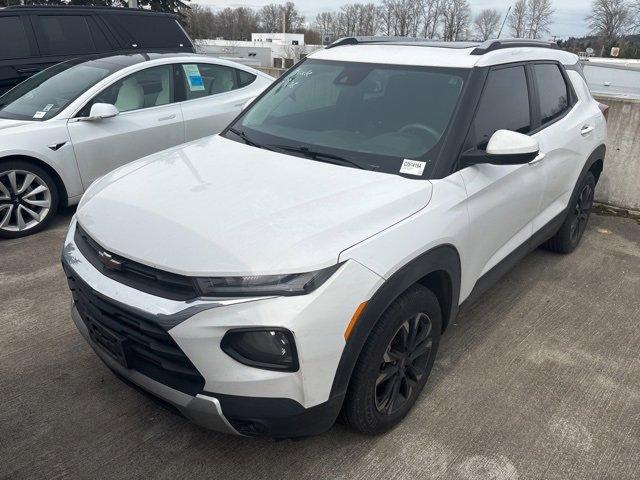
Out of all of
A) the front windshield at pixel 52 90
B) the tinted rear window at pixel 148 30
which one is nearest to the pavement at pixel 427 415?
the front windshield at pixel 52 90

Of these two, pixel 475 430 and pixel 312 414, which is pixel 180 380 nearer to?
pixel 312 414

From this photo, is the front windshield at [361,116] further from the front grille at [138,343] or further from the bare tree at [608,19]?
the bare tree at [608,19]

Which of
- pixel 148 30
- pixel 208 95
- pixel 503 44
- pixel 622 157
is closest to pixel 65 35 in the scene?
pixel 148 30

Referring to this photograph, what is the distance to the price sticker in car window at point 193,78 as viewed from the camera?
565 centimetres

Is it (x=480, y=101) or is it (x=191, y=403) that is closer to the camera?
(x=191, y=403)

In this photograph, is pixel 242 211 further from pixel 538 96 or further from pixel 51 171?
pixel 51 171

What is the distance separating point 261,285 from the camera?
1900 millimetres

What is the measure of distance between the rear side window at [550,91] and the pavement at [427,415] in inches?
54.7

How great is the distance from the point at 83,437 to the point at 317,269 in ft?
4.91

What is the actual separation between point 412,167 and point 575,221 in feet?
9.03

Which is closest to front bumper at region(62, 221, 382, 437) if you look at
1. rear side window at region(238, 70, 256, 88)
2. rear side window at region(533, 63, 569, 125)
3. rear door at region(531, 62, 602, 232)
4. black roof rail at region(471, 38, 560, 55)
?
black roof rail at region(471, 38, 560, 55)

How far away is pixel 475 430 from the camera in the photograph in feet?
8.50

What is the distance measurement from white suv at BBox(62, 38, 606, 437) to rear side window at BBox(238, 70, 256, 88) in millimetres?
2785

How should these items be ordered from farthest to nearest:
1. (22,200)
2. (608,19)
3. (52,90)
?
1. (608,19)
2. (52,90)
3. (22,200)
